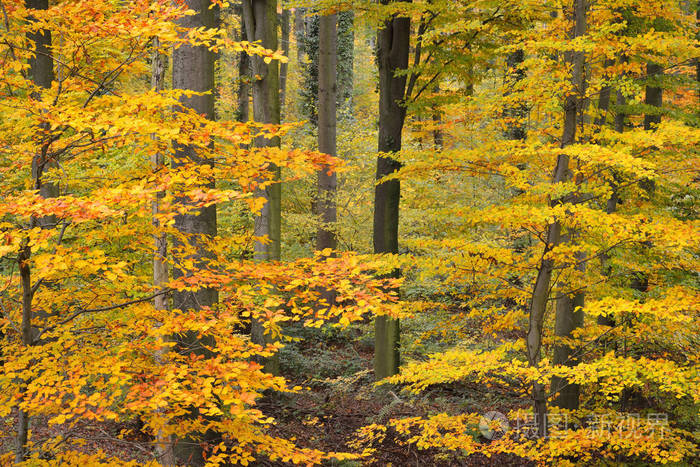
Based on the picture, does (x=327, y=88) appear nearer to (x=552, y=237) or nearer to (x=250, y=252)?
(x=250, y=252)

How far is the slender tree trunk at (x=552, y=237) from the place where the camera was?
6043mm

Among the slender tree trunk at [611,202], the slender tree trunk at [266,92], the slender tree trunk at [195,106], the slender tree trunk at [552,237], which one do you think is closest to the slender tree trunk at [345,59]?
the slender tree trunk at [266,92]

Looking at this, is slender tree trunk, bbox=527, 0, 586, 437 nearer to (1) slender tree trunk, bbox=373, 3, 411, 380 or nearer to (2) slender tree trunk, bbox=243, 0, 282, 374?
(1) slender tree trunk, bbox=373, 3, 411, 380

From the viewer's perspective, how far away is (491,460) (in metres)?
7.93

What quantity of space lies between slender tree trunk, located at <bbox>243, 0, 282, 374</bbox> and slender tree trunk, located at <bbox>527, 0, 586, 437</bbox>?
427cm

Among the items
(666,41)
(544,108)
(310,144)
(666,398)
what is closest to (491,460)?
(666,398)

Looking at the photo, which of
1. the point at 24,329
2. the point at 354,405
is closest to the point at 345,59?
the point at 354,405

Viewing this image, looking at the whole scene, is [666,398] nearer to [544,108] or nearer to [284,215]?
[544,108]

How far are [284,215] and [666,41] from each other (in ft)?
31.8

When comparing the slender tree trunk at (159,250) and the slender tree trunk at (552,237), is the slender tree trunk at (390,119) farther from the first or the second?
the slender tree trunk at (159,250)

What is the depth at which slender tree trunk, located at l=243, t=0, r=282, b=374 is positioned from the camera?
8.22 m
